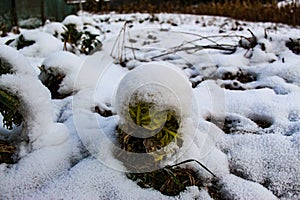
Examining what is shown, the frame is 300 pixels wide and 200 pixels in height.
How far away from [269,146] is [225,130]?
205 mm

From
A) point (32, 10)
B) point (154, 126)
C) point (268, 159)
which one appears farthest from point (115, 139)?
point (32, 10)

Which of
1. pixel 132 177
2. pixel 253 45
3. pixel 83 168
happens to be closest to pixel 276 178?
pixel 132 177

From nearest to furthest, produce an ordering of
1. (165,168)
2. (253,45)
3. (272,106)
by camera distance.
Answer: (165,168) < (272,106) < (253,45)

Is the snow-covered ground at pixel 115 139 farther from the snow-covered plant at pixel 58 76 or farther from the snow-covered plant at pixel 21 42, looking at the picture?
the snow-covered plant at pixel 21 42

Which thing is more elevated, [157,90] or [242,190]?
[157,90]

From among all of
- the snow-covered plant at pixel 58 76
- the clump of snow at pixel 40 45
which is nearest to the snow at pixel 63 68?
the snow-covered plant at pixel 58 76

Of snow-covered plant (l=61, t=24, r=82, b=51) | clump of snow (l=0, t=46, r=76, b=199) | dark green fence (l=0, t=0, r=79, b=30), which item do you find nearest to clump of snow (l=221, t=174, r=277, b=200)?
clump of snow (l=0, t=46, r=76, b=199)

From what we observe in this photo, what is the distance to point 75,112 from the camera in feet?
4.27

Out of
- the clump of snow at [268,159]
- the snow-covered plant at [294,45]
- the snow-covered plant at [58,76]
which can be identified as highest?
the snow-covered plant at [294,45]

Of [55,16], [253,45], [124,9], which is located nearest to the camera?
[253,45]

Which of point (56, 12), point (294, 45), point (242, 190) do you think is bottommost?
point (242, 190)

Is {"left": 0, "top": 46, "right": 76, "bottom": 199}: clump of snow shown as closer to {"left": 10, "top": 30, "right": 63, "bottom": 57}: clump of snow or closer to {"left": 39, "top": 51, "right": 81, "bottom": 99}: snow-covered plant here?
{"left": 39, "top": 51, "right": 81, "bottom": 99}: snow-covered plant

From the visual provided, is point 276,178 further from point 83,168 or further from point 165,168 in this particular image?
point 83,168

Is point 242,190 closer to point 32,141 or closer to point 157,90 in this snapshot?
point 157,90
